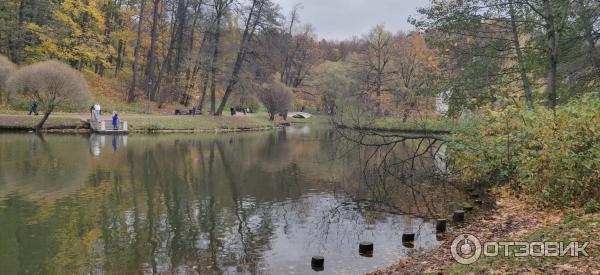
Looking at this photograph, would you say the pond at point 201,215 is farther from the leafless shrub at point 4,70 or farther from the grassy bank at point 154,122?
the leafless shrub at point 4,70

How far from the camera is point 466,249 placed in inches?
280

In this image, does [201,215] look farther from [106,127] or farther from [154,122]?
[154,122]

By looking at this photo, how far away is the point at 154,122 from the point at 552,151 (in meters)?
30.1

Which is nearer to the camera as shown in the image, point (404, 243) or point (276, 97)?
point (404, 243)

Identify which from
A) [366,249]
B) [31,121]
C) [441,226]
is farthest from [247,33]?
[366,249]

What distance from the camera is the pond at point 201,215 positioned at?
766cm

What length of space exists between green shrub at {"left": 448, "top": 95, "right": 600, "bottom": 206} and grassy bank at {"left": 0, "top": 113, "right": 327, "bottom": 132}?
2680cm

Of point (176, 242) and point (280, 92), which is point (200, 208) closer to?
point (176, 242)

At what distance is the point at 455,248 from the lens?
7.28m

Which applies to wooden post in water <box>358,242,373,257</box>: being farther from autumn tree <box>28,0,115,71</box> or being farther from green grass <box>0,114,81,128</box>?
autumn tree <box>28,0,115,71</box>

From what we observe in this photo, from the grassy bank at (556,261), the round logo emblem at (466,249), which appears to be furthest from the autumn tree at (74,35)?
the grassy bank at (556,261)

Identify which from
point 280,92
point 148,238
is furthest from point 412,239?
point 280,92

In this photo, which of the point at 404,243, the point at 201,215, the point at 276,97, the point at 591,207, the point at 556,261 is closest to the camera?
the point at 556,261

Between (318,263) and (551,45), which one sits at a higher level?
(551,45)
